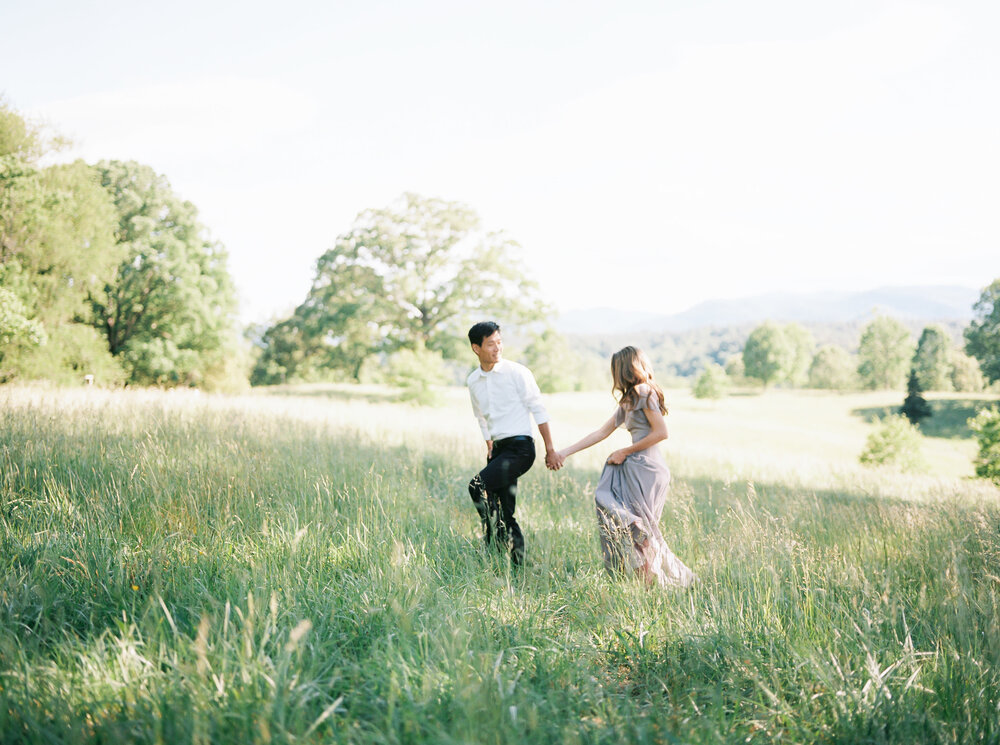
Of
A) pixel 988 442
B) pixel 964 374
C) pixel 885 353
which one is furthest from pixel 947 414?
pixel 988 442

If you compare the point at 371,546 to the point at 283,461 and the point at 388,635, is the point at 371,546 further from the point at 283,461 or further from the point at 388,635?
the point at 283,461

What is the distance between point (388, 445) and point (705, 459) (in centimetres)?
836

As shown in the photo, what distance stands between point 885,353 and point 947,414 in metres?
24.9

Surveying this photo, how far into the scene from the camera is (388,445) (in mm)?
8836

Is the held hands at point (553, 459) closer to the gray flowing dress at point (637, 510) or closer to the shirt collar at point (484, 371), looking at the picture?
the gray flowing dress at point (637, 510)

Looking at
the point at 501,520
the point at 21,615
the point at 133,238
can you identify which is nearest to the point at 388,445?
the point at 501,520

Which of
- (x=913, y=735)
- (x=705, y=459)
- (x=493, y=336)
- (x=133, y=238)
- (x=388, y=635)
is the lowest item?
(x=705, y=459)

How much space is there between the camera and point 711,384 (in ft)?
169

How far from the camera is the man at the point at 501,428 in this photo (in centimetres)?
460

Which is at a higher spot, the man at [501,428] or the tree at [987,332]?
the tree at [987,332]

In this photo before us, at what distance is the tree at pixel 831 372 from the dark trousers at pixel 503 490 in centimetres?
8628

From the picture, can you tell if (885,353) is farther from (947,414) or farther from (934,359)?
(947,414)

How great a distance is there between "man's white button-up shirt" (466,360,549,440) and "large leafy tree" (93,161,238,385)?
2341 cm

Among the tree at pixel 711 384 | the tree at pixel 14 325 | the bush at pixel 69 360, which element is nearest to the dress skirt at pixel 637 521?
the tree at pixel 14 325
